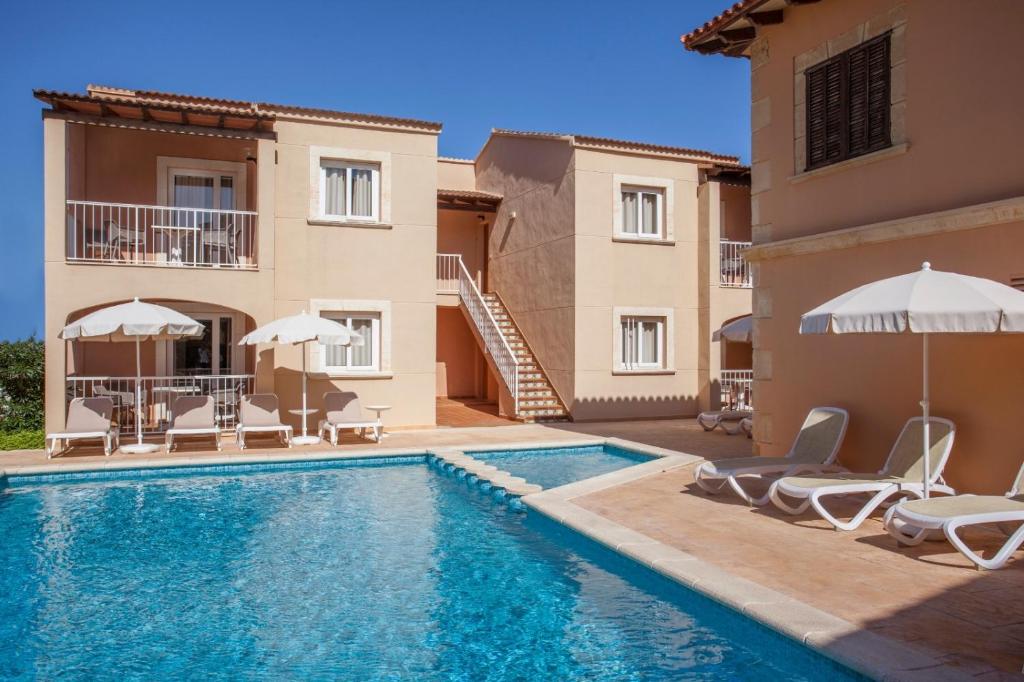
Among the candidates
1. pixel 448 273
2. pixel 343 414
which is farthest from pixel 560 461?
pixel 448 273

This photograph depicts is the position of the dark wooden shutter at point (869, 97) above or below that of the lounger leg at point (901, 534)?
above

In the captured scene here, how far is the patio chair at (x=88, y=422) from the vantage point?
12.6 meters

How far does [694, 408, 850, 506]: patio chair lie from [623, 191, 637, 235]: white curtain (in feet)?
32.7

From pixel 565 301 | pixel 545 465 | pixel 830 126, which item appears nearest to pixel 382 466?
pixel 545 465

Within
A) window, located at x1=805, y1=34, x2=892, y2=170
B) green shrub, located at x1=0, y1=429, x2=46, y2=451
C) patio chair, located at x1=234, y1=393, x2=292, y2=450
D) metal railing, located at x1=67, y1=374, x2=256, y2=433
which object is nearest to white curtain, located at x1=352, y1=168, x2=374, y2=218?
metal railing, located at x1=67, y1=374, x2=256, y2=433

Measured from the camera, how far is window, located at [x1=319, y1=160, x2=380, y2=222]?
1614 cm

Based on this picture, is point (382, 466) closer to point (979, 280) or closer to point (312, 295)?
point (312, 295)

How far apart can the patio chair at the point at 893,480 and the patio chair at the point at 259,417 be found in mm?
9328

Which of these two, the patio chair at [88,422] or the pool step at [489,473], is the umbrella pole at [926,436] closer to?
the pool step at [489,473]

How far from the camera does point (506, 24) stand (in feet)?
86.4

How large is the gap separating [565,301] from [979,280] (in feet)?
39.1

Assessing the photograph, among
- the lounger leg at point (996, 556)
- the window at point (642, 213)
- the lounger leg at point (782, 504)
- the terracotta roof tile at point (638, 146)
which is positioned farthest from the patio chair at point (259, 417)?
the lounger leg at point (996, 556)

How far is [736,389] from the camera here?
19.8 m

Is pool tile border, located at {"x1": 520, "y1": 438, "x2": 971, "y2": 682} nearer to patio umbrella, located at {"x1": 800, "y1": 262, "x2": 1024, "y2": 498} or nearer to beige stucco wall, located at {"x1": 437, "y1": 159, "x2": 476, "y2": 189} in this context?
patio umbrella, located at {"x1": 800, "y1": 262, "x2": 1024, "y2": 498}
